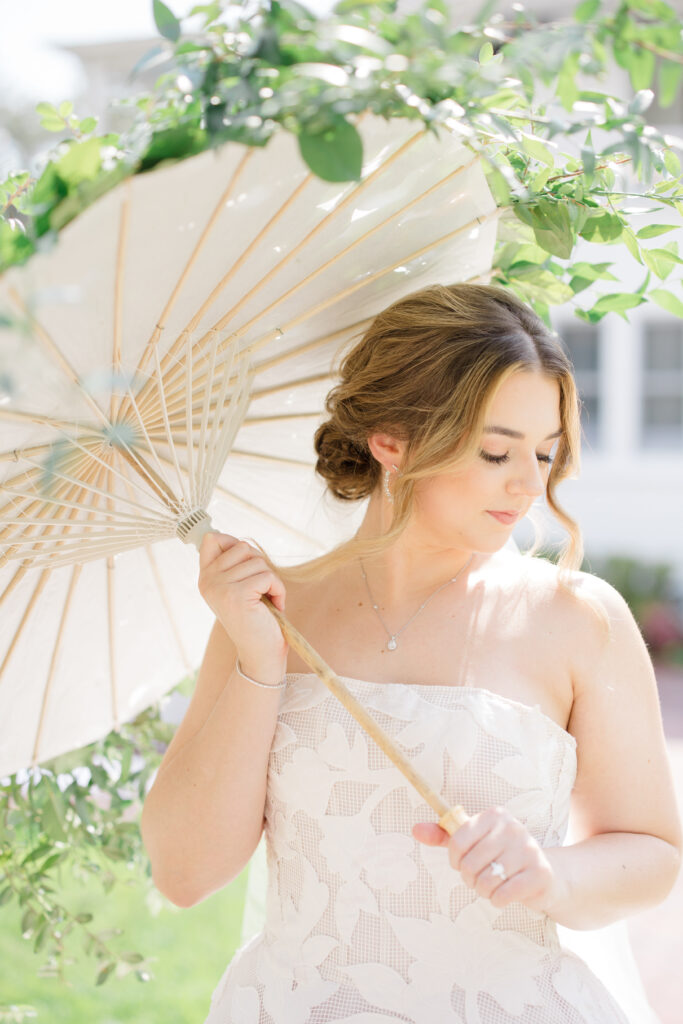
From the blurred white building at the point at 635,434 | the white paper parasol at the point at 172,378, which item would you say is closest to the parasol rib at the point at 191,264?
the white paper parasol at the point at 172,378

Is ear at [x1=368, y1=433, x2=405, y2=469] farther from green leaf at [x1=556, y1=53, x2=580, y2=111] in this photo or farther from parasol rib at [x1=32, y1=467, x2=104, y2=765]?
green leaf at [x1=556, y1=53, x2=580, y2=111]

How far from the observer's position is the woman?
6.14 feet

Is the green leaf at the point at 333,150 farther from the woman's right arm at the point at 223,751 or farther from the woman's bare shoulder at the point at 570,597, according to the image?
the woman's bare shoulder at the point at 570,597

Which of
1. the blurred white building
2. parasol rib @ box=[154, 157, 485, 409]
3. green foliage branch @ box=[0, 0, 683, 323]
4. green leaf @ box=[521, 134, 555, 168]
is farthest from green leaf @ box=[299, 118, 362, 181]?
the blurred white building

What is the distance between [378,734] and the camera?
1645mm

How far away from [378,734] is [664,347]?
9907 mm

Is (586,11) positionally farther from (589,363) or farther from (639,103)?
(589,363)

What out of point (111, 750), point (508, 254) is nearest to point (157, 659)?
point (111, 750)

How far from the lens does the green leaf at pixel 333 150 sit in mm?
1221

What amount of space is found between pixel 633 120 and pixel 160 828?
161cm

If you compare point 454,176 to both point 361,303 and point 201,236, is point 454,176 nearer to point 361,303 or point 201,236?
point 361,303

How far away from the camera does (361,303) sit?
2.12 meters

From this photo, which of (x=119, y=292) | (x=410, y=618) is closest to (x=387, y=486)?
(x=410, y=618)

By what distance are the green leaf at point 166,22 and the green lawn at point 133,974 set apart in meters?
3.01
